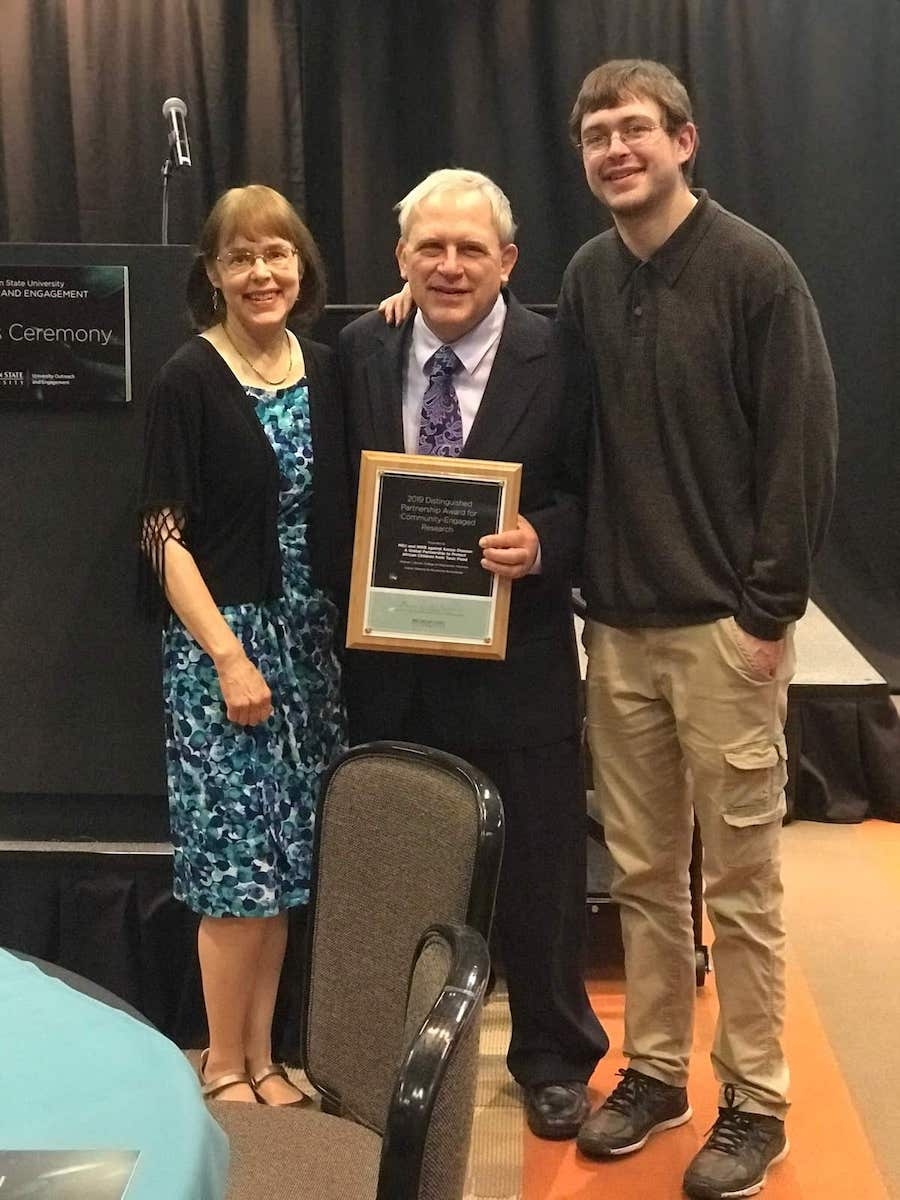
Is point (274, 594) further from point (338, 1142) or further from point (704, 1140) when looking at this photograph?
point (704, 1140)

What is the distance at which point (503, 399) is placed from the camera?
207 cm

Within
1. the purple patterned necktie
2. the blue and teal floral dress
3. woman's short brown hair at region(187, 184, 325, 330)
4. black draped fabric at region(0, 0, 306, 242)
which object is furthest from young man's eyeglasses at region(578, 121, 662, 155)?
black draped fabric at region(0, 0, 306, 242)

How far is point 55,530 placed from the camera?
2.53m

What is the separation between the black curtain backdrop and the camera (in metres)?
4.24

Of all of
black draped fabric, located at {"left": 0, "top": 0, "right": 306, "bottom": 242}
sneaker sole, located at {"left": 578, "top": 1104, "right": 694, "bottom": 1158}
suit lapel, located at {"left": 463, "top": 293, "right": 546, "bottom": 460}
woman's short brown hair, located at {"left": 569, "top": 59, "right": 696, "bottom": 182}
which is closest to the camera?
woman's short brown hair, located at {"left": 569, "top": 59, "right": 696, "bottom": 182}

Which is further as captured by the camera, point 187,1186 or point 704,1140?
point 704,1140

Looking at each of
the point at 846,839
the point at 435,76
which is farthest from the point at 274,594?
the point at 435,76

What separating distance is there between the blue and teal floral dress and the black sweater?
53cm

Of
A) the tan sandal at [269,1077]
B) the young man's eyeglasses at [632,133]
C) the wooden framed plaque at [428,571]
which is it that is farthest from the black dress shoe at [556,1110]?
the young man's eyeglasses at [632,133]

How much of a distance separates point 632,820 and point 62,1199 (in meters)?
1.45

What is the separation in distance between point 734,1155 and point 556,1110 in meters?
0.34

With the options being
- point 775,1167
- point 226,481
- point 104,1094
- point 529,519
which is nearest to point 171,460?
point 226,481

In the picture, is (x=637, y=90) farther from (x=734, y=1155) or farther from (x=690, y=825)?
(x=734, y=1155)

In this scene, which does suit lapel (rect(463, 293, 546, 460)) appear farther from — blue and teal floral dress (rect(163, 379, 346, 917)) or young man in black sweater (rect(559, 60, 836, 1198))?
blue and teal floral dress (rect(163, 379, 346, 917))
